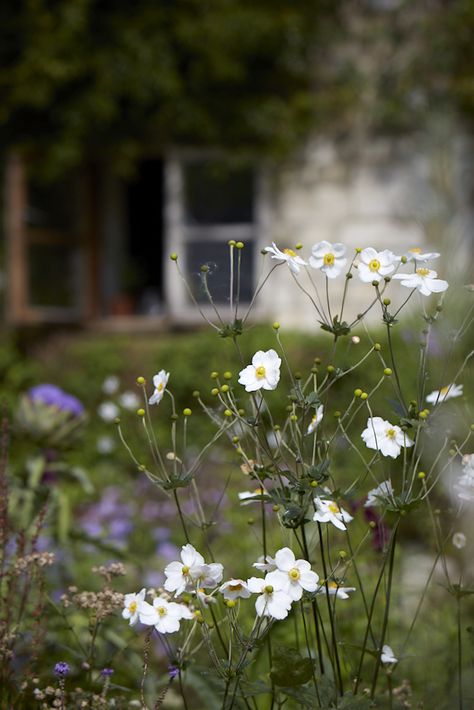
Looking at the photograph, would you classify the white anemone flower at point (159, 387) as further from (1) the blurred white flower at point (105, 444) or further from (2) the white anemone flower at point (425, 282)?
(1) the blurred white flower at point (105, 444)

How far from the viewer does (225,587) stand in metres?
1.21

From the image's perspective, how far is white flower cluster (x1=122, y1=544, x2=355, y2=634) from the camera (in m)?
1.18

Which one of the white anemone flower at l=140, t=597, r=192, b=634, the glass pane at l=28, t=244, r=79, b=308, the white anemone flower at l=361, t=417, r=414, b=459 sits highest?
the white anemone flower at l=361, t=417, r=414, b=459

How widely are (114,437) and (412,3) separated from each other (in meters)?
3.78

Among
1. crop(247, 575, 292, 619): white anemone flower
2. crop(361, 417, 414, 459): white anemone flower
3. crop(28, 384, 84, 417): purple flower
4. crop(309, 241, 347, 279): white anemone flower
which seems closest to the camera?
crop(247, 575, 292, 619): white anemone flower

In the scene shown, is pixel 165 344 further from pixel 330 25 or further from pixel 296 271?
pixel 296 271

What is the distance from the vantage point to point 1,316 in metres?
6.95

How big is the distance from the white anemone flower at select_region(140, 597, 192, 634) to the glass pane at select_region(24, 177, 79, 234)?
Answer: 6.07 metres

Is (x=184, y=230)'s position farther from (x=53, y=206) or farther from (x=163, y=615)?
(x=163, y=615)

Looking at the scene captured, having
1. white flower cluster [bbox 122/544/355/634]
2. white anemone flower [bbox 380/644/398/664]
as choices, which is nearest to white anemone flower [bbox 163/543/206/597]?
white flower cluster [bbox 122/544/355/634]

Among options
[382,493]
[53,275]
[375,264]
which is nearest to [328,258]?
[375,264]

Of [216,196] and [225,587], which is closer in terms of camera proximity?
[225,587]

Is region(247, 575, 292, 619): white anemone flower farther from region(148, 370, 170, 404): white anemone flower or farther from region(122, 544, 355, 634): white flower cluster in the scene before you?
region(148, 370, 170, 404): white anemone flower

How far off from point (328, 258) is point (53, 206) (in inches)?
238
